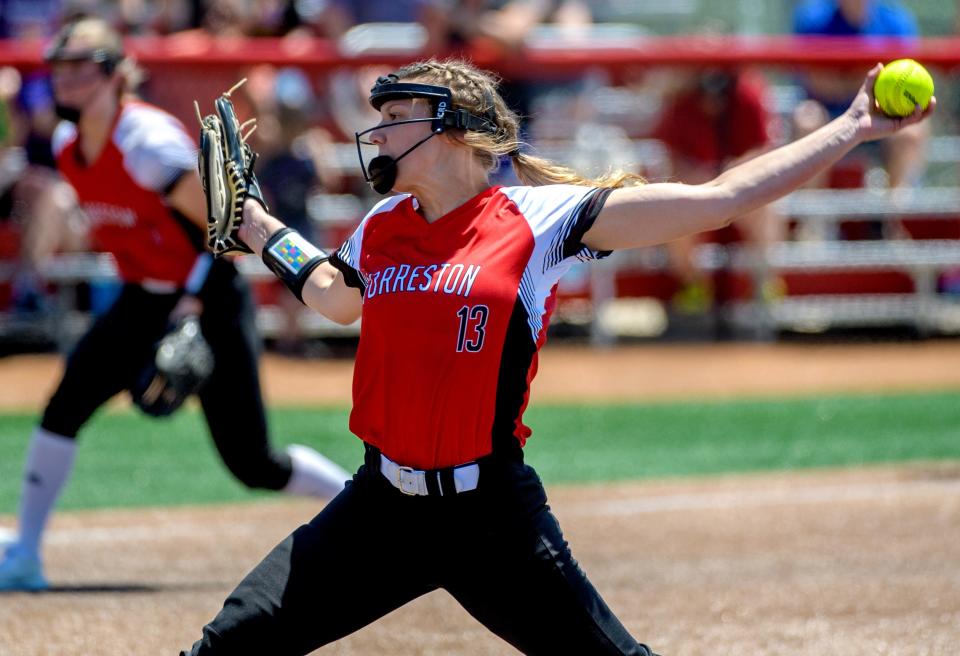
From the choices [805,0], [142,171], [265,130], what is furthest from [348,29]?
[142,171]

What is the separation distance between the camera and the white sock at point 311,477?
5.66 metres

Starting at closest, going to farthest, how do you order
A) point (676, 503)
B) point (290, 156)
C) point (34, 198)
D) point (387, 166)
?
point (387, 166) < point (676, 503) < point (34, 198) < point (290, 156)

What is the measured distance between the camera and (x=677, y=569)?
18.5 feet

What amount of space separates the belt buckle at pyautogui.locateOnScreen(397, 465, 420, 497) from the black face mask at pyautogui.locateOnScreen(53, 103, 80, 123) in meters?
2.91

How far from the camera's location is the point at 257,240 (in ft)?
11.9

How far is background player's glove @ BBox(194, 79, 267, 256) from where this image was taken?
3.61m

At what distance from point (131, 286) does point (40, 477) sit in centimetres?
81

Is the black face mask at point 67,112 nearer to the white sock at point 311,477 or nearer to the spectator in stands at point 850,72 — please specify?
the white sock at point 311,477

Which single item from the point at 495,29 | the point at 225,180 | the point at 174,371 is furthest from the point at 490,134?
the point at 495,29

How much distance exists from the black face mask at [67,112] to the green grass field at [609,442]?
235 cm

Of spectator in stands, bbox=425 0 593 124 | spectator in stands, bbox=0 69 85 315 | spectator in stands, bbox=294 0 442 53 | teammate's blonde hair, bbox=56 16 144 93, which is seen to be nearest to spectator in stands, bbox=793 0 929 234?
spectator in stands, bbox=425 0 593 124

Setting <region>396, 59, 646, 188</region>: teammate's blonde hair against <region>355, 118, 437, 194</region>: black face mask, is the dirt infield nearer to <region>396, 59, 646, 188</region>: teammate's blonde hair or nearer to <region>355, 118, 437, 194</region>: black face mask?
<region>396, 59, 646, 188</region>: teammate's blonde hair

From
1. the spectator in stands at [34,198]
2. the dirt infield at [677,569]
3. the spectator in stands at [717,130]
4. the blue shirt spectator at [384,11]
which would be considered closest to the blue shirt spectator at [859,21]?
the spectator in stands at [717,130]

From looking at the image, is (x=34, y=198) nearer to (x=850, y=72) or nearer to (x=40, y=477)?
(x=40, y=477)
